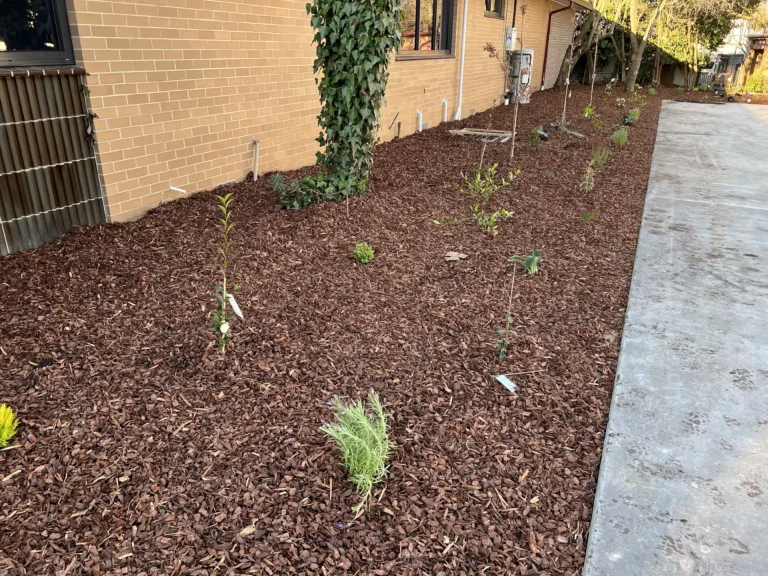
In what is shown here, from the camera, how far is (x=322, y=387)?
2920 millimetres

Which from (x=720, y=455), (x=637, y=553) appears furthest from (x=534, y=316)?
(x=637, y=553)

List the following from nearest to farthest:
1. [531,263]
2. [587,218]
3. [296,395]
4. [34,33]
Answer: [296,395], [34,33], [531,263], [587,218]

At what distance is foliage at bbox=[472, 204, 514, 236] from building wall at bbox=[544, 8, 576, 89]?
16.1 metres

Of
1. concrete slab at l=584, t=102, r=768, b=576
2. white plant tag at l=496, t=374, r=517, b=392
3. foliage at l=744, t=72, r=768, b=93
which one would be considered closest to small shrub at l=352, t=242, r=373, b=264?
white plant tag at l=496, t=374, r=517, b=392

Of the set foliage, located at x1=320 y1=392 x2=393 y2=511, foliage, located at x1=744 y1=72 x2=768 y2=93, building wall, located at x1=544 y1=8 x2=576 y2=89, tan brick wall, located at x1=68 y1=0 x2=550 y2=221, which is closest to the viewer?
foliage, located at x1=320 y1=392 x2=393 y2=511

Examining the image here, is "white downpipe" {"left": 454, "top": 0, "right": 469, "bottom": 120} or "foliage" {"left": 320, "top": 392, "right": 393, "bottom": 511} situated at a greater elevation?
"white downpipe" {"left": 454, "top": 0, "right": 469, "bottom": 120}

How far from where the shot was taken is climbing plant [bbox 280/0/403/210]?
492cm

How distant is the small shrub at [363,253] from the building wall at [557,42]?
17708mm

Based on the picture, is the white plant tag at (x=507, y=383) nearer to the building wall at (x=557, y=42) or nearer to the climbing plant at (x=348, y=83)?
the climbing plant at (x=348, y=83)

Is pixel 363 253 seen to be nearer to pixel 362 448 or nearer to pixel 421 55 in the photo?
pixel 362 448

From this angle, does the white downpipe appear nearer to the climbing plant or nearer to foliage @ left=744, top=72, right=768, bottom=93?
the climbing plant

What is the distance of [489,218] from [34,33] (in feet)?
12.6

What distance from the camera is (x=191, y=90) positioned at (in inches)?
206

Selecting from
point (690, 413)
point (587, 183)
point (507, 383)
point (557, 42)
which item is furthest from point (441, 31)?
point (557, 42)
